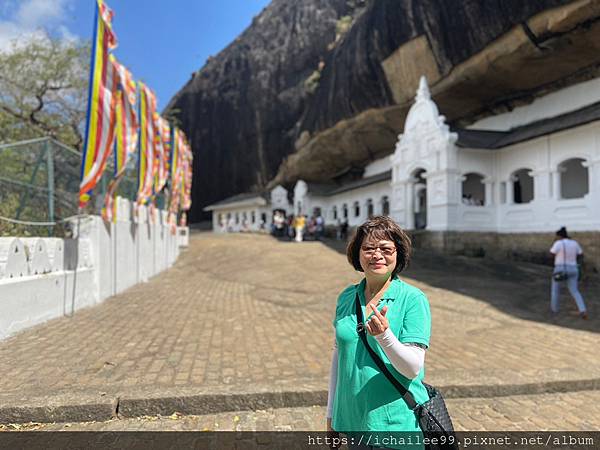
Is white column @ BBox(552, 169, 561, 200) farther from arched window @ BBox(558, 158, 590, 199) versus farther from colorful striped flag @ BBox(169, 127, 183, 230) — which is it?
Answer: colorful striped flag @ BBox(169, 127, 183, 230)

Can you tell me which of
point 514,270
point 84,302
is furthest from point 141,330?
point 514,270

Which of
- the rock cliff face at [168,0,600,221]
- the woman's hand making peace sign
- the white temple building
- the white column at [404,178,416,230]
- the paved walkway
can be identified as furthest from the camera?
the white column at [404,178,416,230]

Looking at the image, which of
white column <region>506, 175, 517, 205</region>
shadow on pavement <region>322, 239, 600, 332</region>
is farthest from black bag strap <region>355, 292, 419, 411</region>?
white column <region>506, 175, 517, 205</region>

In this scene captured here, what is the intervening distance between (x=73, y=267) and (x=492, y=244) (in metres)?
14.8

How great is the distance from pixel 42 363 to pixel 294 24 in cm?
4066

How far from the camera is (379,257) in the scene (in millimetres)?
1846

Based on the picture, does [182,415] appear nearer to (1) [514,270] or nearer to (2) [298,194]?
(1) [514,270]

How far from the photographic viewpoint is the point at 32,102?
2069 centimetres

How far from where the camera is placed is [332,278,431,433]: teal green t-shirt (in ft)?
5.54

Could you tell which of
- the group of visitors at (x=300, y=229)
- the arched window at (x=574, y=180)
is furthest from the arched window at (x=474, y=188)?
the group of visitors at (x=300, y=229)

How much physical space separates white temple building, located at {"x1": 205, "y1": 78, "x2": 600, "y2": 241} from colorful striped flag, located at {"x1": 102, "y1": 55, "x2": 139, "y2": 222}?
474 inches

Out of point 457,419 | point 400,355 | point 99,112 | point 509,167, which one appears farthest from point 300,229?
point 400,355

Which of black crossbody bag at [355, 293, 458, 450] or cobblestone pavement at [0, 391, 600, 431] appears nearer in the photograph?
black crossbody bag at [355, 293, 458, 450]

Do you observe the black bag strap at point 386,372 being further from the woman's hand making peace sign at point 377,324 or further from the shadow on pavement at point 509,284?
the shadow on pavement at point 509,284
